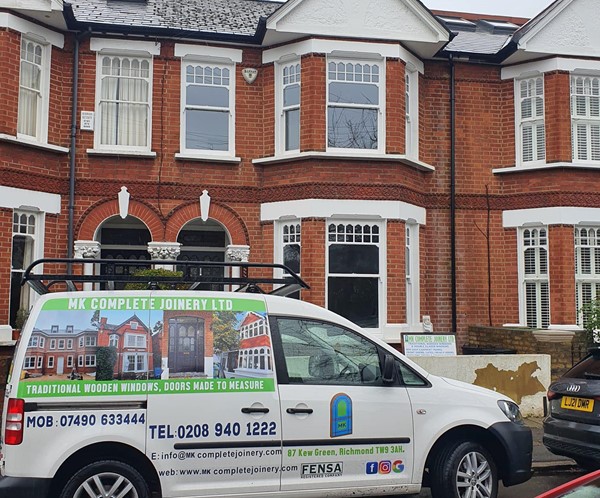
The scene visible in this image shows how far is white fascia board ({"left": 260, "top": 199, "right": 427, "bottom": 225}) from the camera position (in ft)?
39.8

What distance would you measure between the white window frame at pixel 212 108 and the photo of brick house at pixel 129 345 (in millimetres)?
7611

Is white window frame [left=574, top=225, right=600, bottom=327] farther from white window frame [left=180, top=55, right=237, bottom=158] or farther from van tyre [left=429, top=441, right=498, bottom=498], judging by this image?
van tyre [left=429, top=441, right=498, bottom=498]

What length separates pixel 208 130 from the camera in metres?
12.8

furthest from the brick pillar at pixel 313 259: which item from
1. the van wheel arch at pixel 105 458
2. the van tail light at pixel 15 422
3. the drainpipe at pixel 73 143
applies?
the van tail light at pixel 15 422

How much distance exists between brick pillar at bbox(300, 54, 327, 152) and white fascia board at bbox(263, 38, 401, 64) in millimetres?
145

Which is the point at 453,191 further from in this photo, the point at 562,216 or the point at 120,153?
the point at 120,153

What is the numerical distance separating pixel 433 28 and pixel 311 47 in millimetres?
2376

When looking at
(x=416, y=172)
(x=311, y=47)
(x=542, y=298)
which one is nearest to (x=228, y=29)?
(x=311, y=47)

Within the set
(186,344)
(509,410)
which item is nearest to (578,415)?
(509,410)

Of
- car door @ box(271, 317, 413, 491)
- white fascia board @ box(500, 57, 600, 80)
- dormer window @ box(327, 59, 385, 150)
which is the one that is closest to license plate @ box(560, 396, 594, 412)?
car door @ box(271, 317, 413, 491)

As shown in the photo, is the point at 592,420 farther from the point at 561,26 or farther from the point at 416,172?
the point at 561,26

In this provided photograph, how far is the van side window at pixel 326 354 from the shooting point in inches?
223

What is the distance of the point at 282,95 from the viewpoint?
504 inches

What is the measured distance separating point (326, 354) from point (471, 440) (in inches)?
59.9
